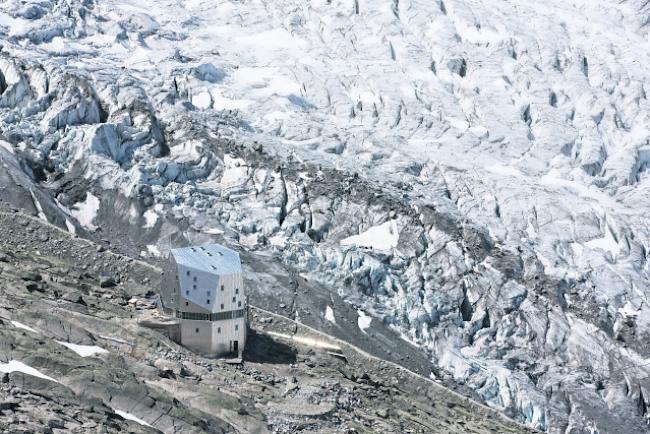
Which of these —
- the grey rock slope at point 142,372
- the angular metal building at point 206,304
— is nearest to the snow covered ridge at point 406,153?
the grey rock slope at point 142,372

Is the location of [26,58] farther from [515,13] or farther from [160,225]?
[515,13]

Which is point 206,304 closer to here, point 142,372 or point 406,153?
point 142,372

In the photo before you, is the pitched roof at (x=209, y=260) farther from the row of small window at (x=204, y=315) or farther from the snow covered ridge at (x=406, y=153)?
the snow covered ridge at (x=406, y=153)

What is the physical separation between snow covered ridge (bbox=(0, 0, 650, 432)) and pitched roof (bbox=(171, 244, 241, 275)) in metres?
23.2

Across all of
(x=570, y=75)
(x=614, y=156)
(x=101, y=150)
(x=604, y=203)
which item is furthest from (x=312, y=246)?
(x=570, y=75)

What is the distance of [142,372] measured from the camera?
49094mm

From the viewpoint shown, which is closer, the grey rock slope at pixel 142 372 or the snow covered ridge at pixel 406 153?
the grey rock slope at pixel 142 372

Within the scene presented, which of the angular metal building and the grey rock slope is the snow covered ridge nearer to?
the grey rock slope

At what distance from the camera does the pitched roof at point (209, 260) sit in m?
57.2

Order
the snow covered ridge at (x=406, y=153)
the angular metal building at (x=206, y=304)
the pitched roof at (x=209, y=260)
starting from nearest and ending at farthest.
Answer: the angular metal building at (x=206, y=304) → the pitched roof at (x=209, y=260) → the snow covered ridge at (x=406, y=153)

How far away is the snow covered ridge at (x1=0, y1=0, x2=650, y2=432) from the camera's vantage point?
8350cm

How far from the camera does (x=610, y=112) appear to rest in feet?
358

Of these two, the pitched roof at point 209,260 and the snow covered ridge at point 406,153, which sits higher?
the pitched roof at point 209,260

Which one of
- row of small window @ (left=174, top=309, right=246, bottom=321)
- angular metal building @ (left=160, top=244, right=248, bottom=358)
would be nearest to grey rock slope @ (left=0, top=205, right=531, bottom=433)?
angular metal building @ (left=160, top=244, right=248, bottom=358)
